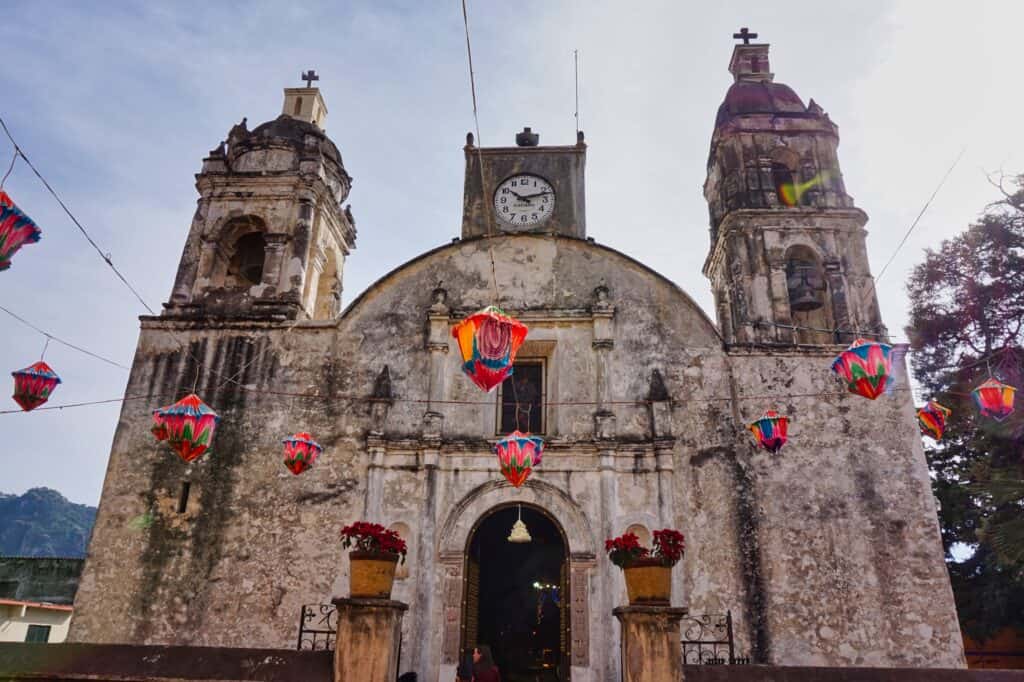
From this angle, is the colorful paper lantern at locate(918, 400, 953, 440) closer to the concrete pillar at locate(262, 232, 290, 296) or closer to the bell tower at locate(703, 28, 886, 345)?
the bell tower at locate(703, 28, 886, 345)

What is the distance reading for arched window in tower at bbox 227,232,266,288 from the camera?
1413 cm

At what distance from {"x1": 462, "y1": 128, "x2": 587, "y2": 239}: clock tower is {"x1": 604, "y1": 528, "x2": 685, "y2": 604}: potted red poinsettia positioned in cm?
752

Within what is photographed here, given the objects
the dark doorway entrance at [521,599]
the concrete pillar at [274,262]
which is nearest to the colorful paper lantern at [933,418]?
the dark doorway entrance at [521,599]

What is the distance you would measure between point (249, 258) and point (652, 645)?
1128 cm

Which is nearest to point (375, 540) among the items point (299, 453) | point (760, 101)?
point (299, 453)

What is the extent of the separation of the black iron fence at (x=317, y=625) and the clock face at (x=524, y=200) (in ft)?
25.8

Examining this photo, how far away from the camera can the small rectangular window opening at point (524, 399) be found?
455 inches

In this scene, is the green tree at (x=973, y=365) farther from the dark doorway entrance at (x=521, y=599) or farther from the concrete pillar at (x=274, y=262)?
the concrete pillar at (x=274, y=262)

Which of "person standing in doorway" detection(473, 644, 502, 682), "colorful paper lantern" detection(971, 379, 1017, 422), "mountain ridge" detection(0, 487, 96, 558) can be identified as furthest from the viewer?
"mountain ridge" detection(0, 487, 96, 558)

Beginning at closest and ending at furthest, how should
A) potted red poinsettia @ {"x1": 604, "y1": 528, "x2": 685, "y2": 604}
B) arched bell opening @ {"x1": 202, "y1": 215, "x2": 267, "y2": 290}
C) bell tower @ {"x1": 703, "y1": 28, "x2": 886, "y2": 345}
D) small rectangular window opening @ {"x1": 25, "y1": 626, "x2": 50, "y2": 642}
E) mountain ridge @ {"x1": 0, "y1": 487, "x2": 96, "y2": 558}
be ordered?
potted red poinsettia @ {"x1": 604, "y1": 528, "x2": 685, "y2": 604}
bell tower @ {"x1": 703, "y1": 28, "x2": 886, "y2": 345}
arched bell opening @ {"x1": 202, "y1": 215, "x2": 267, "y2": 290}
small rectangular window opening @ {"x1": 25, "y1": 626, "x2": 50, "y2": 642}
mountain ridge @ {"x1": 0, "y1": 487, "x2": 96, "y2": 558}

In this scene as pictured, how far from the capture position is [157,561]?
10516 millimetres

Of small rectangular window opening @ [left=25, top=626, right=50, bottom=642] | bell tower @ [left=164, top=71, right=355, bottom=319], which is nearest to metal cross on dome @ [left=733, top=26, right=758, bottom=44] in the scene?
bell tower @ [left=164, top=71, right=355, bottom=319]

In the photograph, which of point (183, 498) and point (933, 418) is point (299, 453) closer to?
point (183, 498)

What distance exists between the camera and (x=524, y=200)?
46.7 ft
